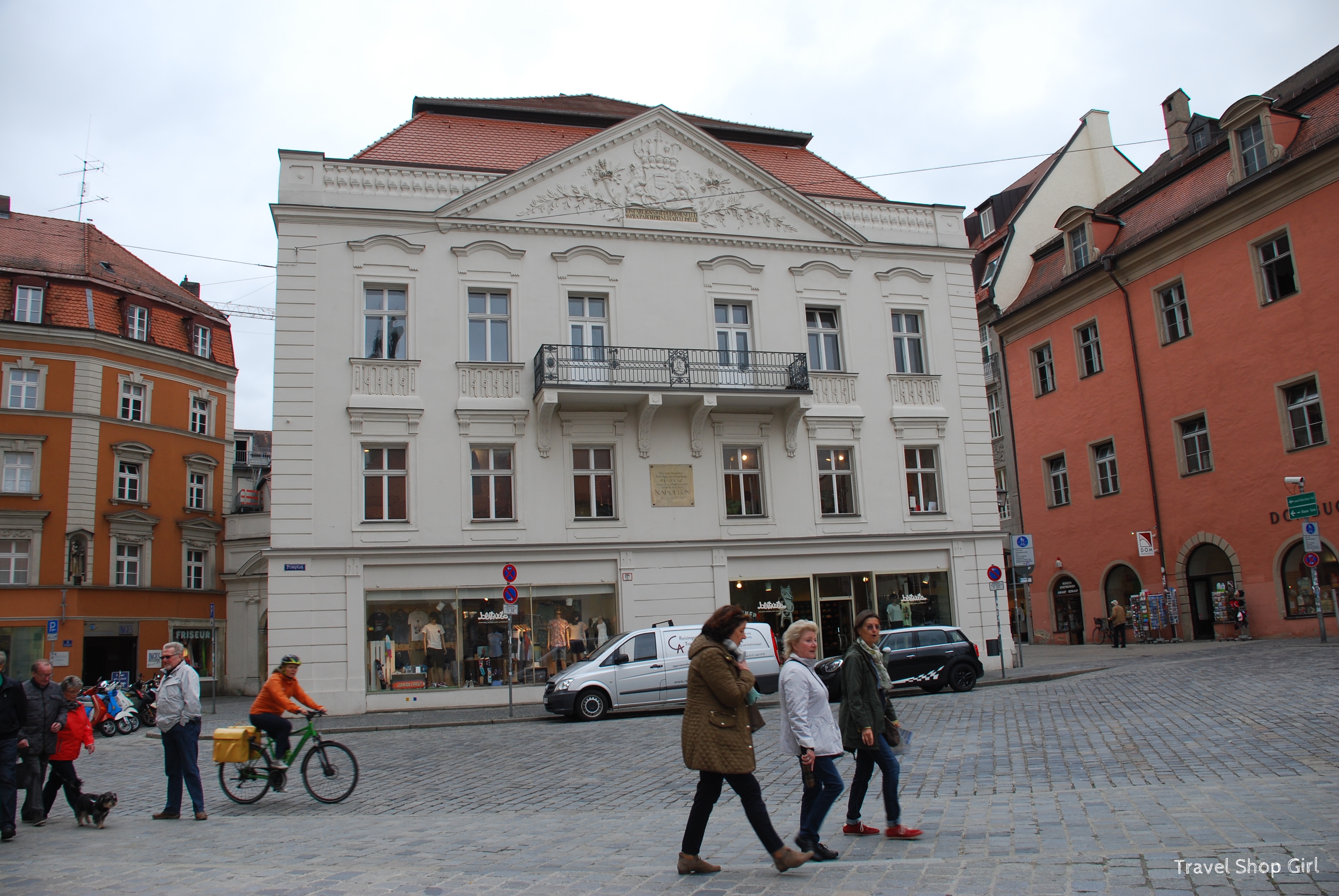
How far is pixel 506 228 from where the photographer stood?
25094mm

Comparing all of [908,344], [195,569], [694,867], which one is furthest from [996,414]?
[694,867]

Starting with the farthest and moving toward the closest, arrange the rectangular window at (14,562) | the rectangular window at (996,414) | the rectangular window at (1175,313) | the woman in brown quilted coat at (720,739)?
1. the rectangular window at (996,414)
2. the rectangular window at (14,562)
3. the rectangular window at (1175,313)
4. the woman in brown quilted coat at (720,739)

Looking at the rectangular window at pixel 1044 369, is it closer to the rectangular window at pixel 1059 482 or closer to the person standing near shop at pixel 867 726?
the rectangular window at pixel 1059 482

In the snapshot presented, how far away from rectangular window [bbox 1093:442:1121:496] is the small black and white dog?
33.1m

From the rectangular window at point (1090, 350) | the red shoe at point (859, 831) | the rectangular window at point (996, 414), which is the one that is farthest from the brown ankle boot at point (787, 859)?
the rectangular window at point (996, 414)

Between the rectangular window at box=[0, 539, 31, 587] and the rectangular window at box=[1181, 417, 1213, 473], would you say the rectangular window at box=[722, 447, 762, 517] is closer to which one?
the rectangular window at box=[1181, 417, 1213, 473]

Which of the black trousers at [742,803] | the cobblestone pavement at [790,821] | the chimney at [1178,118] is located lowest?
the cobblestone pavement at [790,821]

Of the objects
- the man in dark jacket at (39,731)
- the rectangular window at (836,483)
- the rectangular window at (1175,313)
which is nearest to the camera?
the man in dark jacket at (39,731)

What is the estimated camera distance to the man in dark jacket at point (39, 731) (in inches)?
404

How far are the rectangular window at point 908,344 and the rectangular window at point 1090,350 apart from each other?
11.6 m

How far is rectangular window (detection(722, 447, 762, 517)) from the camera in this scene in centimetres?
2569

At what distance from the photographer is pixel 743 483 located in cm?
2586

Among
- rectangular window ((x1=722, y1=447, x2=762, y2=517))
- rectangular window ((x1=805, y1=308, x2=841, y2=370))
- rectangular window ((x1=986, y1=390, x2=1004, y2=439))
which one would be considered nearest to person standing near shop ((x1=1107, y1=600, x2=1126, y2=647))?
rectangular window ((x1=986, y1=390, x2=1004, y2=439))

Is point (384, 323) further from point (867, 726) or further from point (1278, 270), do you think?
point (1278, 270)
